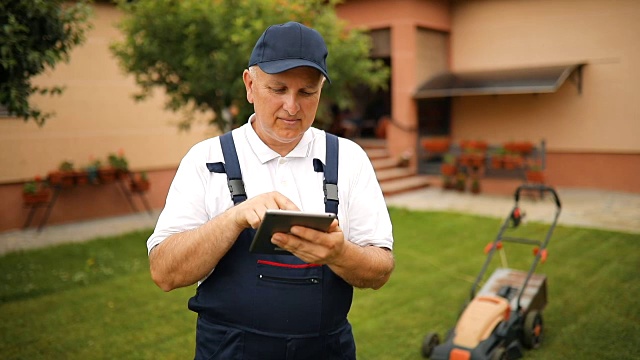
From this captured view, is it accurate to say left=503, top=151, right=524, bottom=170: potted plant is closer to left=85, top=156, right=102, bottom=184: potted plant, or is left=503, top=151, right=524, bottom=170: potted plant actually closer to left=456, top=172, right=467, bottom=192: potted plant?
left=456, top=172, right=467, bottom=192: potted plant

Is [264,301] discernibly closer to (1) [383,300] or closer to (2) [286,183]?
(2) [286,183]

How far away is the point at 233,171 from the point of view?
191cm

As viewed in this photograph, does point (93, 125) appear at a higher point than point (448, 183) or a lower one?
higher

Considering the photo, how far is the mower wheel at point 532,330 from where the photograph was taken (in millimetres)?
4512

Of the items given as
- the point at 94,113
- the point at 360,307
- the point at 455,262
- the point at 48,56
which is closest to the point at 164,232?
the point at 360,307

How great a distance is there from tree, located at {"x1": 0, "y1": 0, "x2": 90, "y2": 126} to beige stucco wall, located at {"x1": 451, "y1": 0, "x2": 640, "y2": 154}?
9.67 metres

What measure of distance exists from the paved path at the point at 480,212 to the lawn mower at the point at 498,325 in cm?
442

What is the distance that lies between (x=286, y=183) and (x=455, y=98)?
12639mm

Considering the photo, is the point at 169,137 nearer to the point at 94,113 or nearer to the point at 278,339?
the point at 94,113

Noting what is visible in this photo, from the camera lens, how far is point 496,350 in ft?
13.5

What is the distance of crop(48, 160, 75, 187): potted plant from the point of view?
9625 mm

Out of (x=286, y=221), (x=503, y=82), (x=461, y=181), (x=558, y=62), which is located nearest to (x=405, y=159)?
(x=461, y=181)

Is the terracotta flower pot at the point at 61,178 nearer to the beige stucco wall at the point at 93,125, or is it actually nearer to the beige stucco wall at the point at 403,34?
the beige stucco wall at the point at 93,125

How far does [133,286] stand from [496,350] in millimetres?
3984
